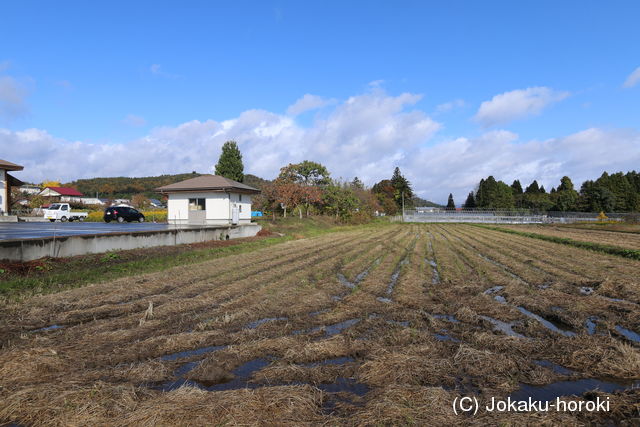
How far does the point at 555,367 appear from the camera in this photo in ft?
15.3

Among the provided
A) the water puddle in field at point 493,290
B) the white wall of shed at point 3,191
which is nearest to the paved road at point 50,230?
the white wall of shed at point 3,191

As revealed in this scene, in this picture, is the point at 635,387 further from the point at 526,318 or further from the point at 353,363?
the point at 353,363

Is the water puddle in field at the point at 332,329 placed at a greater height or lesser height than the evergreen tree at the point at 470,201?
lesser

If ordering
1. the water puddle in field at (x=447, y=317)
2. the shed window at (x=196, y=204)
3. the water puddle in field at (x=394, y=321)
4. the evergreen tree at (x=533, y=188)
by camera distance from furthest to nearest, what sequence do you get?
1. the evergreen tree at (x=533, y=188)
2. the shed window at (x=196, y=204)
3. the water puddle in field at (x=447, y=317)
4. the water puddle in field at (x=394, y=321)

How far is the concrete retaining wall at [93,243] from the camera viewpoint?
10.6 metres

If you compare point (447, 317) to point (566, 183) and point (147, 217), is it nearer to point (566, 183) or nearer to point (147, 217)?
point (147, 217)

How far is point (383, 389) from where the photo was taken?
12.7 ft

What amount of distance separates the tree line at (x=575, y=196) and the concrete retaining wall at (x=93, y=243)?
70823 mm

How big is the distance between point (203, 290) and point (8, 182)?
31.2m

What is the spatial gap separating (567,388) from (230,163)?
41320 mm

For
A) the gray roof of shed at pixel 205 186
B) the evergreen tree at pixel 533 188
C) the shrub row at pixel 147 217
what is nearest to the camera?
A: the gray roof of shed at pixel 205 186

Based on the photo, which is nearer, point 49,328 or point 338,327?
point 49,328

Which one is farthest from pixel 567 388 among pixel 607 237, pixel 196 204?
pixel 607 237

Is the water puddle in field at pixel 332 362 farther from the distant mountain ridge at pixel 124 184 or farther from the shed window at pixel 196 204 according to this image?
the distant mountain ridge at pixel 124 184
